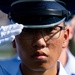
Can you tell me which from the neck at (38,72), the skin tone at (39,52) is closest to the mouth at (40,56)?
the skin tone at (39,52)

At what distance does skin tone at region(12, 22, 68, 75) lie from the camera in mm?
4738

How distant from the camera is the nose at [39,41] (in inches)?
185

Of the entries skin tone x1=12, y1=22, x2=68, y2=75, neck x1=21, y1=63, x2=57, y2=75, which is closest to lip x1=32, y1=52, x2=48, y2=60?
skin tone x1=12, y1=22, x2=68, y2=75

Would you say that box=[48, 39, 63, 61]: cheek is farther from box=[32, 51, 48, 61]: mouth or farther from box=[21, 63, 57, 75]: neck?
box=[21, 63, 57, 75]: neck

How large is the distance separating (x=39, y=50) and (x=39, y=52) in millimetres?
19

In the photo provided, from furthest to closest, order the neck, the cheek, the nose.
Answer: the neck < the cheek < the nose

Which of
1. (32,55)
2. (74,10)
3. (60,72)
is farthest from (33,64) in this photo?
(74,10)

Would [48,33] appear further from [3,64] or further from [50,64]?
[3,64]

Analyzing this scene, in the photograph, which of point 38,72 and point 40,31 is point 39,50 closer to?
point 40,31

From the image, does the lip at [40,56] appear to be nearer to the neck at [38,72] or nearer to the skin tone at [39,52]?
the skin tone at [39,52]

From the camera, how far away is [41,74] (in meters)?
5.01

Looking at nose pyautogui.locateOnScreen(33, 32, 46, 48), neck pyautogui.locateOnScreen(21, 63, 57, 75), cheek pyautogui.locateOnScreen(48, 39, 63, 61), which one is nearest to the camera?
nose pyautogui.locateOnScreen(33, 32, 46, 48)

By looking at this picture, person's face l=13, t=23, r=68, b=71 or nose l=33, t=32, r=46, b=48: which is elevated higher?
nose l=33, t=32, r=46, b=48

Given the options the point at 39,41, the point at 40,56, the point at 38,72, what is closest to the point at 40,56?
the point at 40,56
